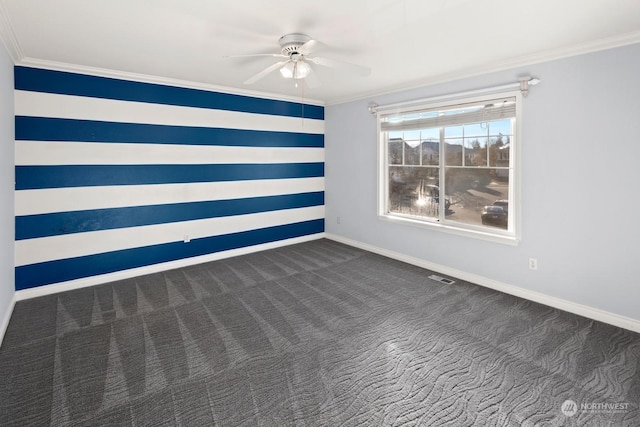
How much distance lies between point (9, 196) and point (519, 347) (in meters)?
4.71

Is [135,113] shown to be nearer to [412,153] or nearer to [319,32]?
[319,32]

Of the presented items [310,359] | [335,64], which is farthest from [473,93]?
[310,359]

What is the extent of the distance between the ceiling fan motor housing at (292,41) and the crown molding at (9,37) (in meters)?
1.91

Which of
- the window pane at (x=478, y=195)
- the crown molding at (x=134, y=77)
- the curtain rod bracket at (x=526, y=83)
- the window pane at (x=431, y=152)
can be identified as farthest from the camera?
the window pane at (x=431, y=152)

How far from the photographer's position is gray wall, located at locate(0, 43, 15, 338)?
9.32 ft

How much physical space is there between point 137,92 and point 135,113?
0.83ft

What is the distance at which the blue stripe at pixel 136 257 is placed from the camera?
360 centimetres

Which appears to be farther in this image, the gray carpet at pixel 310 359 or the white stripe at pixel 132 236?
the white stripe at pixel 132 236

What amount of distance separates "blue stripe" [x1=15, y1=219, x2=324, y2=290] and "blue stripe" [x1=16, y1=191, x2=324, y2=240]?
326 mm

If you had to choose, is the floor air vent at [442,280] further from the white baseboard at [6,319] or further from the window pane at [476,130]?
the white baseboard at [6,319]

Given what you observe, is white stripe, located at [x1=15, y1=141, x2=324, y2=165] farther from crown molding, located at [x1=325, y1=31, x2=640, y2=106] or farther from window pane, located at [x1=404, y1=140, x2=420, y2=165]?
crown molding, located at [x1=325, y1=31, x2=640, y2=106]

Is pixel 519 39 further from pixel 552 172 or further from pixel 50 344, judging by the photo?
pixel 50 344

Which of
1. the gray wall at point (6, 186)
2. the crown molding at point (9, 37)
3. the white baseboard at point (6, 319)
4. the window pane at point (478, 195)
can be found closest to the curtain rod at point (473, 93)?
the window pane at point (478, 195)

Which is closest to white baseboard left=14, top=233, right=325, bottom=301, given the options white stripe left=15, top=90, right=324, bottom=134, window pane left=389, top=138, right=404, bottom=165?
white stripe left=15, top=90, right=324, bottom=134
